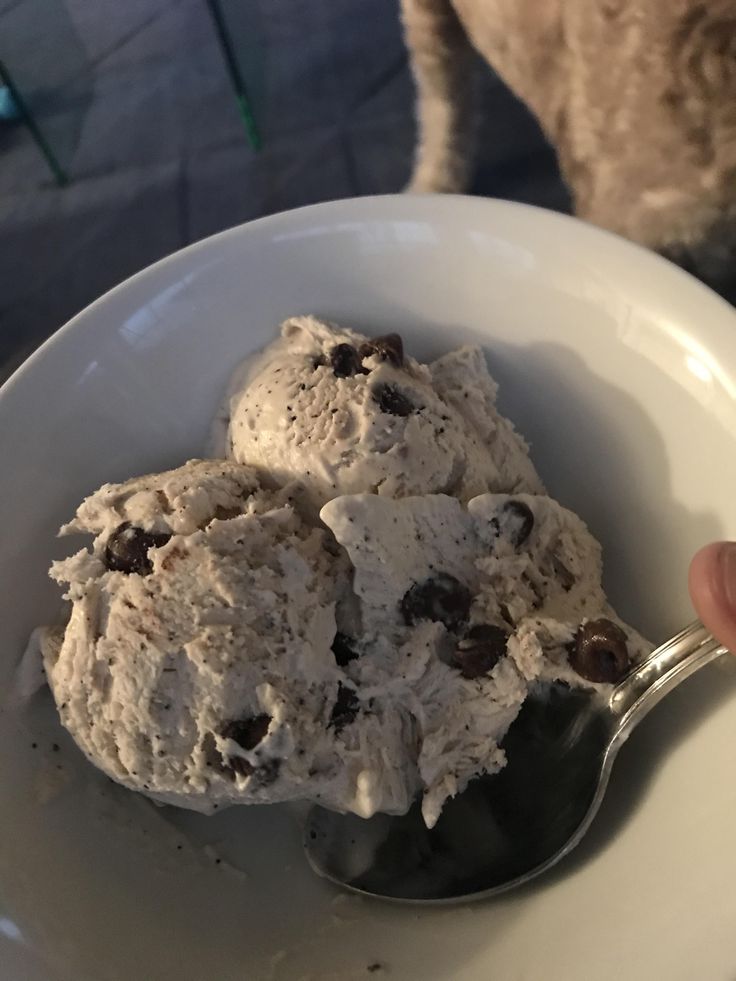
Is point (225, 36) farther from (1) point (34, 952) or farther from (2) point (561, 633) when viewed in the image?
(1) point (34, 952)

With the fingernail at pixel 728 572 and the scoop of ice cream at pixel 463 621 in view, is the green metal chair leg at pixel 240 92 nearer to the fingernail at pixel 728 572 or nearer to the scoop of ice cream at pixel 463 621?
the scoop of ice cream at pixel 463 621

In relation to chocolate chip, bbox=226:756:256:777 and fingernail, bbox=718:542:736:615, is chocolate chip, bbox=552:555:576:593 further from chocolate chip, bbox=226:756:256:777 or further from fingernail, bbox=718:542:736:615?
chocolate chip, bbox=226:756:256:777

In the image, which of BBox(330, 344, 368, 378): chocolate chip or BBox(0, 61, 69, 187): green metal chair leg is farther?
BBox(0, 61, 69, 187): green metal chair leg

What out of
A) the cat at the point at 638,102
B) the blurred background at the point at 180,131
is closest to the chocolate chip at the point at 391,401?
the cat at the point at 638,102

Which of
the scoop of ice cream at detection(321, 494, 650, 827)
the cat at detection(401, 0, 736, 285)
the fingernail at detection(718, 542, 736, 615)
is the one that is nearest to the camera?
the fingernail at detection(718, 542, 736, 615)

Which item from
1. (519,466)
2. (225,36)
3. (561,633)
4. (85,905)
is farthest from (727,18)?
(225,36)

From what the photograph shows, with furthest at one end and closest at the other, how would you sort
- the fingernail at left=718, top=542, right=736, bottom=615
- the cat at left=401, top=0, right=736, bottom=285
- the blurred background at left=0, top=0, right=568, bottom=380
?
1. the blurred background at left=0, top=0, right=568, bottom=380
2. the cat at left=401, top=0, right=736, bottom=285
3. the fingernail at left=718, top=542, right=736, bottom=615

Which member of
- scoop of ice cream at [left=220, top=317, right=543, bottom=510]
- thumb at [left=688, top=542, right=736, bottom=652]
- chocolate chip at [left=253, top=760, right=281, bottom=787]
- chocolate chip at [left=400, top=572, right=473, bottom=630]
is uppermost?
scoop of ice cream at [left=220, top=317, right=543, bottom=510]

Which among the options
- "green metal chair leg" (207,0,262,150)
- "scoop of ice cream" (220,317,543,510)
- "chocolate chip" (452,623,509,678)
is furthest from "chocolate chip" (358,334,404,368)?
"green metal chair leg" (207,0,262,150)
